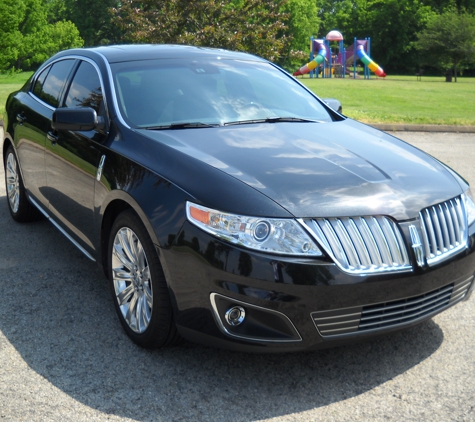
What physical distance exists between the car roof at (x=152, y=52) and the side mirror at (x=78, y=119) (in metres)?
0.73

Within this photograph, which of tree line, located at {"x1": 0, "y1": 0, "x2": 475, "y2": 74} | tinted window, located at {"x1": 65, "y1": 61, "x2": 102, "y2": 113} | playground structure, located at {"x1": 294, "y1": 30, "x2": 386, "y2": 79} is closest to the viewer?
tinted window, located at {"x1": 65, "y1": 61, "x2": 102, "y2": 113}

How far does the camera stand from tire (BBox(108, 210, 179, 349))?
342cm

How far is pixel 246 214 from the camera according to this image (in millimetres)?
3100

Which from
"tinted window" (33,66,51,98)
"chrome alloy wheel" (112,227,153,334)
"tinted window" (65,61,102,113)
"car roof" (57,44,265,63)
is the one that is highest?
"car roof" (57,44,265,63)

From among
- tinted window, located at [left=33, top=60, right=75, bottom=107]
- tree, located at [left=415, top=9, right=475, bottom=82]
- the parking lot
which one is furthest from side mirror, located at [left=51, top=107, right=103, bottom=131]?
tree, located at [left=415, top=9, right=475, bottom=82]

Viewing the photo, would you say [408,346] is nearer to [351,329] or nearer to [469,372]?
[469,372]

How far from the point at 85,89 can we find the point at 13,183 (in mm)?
1950

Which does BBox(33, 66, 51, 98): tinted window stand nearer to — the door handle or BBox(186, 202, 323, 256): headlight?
the door handle

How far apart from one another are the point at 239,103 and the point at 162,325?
179 centimetres

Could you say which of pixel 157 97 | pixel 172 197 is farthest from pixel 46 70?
pixel 172 197

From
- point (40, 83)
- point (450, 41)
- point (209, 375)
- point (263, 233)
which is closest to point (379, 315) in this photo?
point (263, 233)

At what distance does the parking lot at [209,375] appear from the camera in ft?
10.1

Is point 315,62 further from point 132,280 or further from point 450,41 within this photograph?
point 132,280

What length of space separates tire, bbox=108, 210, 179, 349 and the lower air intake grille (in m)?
0.82
